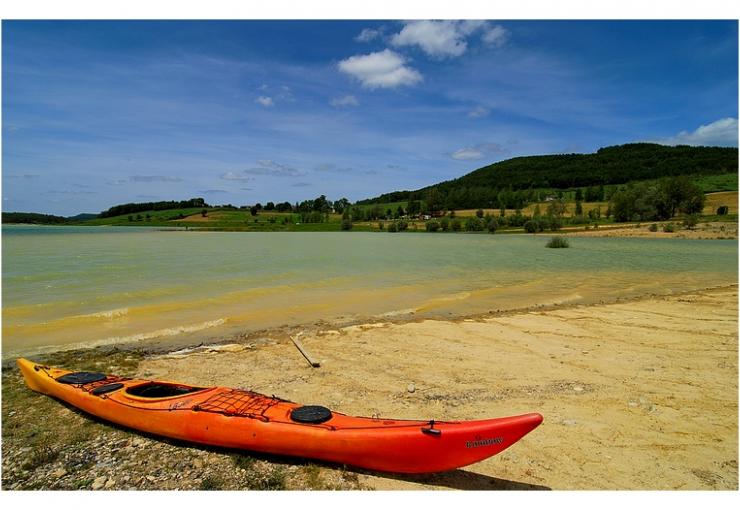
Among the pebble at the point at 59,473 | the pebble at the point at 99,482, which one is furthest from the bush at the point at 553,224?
the pebble at the point at 59,473

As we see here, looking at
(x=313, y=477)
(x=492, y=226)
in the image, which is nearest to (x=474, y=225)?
(x=492, y=226)

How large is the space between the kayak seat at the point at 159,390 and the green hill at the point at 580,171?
395 feet

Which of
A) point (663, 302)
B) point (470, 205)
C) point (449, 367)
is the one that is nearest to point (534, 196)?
Answer: point (470, 205)

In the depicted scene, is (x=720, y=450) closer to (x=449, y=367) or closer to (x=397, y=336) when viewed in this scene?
(x=449, y=367)

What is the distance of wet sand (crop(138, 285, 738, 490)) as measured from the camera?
457 cm

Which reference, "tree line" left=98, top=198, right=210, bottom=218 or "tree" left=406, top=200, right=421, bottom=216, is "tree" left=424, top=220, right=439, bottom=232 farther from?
"tree line" left=98, top=198, right=210, bottom=218

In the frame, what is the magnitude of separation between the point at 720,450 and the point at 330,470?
447 centimetres

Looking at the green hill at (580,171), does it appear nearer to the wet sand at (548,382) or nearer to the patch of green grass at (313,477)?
the wet sand at (548,382)

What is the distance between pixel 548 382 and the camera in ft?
22.4

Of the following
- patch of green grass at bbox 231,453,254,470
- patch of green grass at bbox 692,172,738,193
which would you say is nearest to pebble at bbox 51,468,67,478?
patch of green grass at bbox 231,453,254,470

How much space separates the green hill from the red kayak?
396ft

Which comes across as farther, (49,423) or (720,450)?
(49,423)

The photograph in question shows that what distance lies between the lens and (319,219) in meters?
114

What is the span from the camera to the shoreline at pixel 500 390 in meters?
4.55
